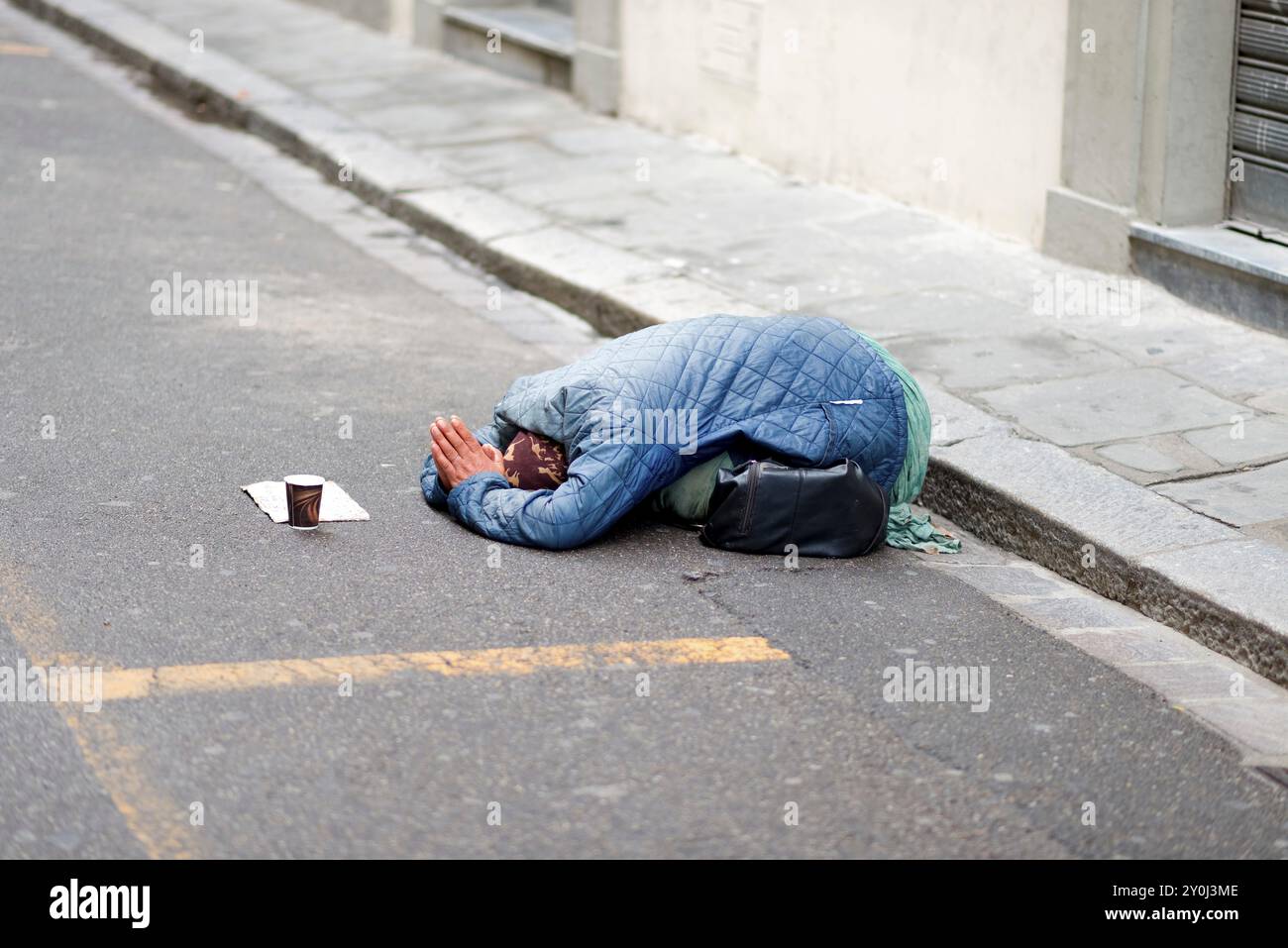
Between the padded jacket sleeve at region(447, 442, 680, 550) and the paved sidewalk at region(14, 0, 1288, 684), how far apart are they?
110cm

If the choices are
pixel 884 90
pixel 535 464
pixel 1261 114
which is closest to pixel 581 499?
pixel 535 464

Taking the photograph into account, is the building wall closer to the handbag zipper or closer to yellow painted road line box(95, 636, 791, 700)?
the handbag zipper

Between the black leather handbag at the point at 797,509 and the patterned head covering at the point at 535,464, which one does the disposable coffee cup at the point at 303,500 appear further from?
the black leather handbag at the point at 797,509

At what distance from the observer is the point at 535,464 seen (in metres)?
4.73

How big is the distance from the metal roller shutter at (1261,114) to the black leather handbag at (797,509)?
291 cm

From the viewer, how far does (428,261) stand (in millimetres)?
8117

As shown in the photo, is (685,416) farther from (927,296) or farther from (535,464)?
(927,296)

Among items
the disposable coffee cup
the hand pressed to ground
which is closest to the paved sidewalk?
the hand pressed to ground

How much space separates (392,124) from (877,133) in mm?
3369

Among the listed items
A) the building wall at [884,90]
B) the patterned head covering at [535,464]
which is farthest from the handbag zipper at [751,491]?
the building wall at [884,90]

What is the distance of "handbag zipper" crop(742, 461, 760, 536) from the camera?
458 centimetres

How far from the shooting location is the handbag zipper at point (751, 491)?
4578mm

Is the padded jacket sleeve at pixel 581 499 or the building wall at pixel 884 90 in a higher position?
the building wall at pixel 884 90
